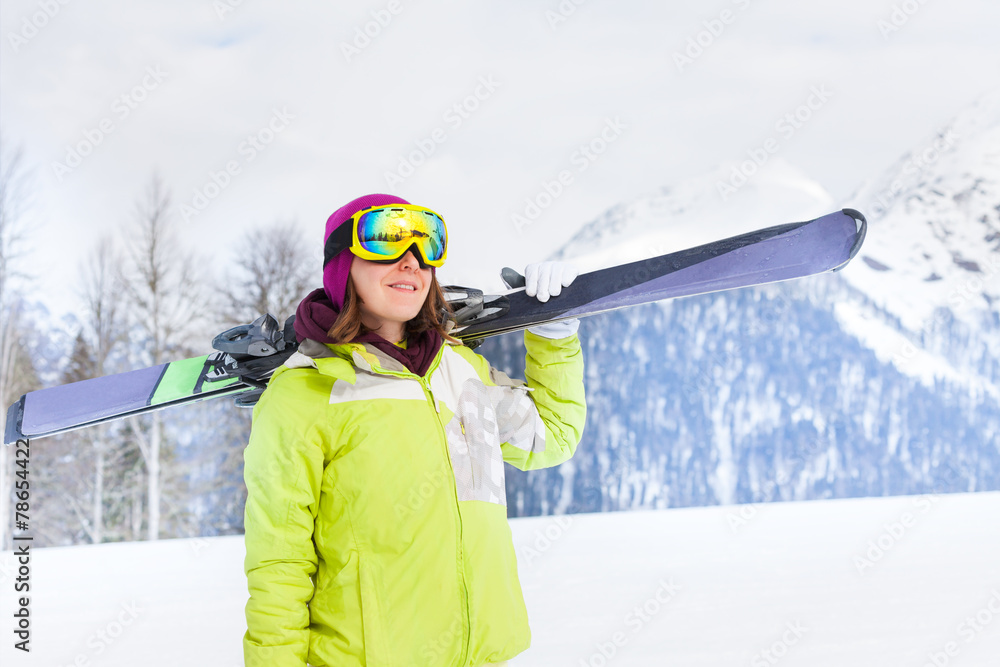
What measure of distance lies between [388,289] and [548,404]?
418 mm

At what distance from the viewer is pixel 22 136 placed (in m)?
7.31

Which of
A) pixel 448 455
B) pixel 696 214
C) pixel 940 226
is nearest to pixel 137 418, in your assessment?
pixel 696 214

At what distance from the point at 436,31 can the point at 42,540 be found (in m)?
7.23

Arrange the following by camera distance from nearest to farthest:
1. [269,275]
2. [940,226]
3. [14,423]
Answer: [14,423] → [269,275] → [940,226]

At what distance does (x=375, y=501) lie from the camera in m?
1.12

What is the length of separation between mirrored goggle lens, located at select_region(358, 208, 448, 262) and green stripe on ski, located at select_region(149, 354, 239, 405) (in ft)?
2.83

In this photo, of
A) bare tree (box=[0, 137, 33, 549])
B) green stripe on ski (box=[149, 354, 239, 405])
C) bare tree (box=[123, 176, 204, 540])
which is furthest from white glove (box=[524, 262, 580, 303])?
bare tree (box=[0, 137, 33, 549])

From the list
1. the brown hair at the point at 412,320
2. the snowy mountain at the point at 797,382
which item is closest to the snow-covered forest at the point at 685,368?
the snowy mountain at the point at 797,382

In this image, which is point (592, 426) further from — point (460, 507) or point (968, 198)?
point (460, 507)

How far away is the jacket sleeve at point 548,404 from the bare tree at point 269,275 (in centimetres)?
637

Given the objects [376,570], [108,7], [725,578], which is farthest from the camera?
[108,7]

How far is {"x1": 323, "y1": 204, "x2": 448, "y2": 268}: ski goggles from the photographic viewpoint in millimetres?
1267

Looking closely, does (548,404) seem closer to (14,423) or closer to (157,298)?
(14,423)

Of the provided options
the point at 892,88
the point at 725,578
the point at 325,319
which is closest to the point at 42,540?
the point at 725,578
